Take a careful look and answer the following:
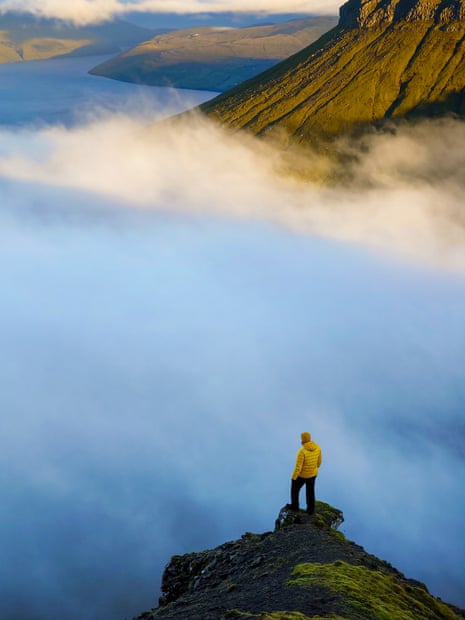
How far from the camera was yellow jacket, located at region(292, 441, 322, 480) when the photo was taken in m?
29.8

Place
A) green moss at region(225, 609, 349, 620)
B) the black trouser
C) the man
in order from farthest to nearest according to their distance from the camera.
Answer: the black trouser < the man < green moss at region(225, 609, 349, 620)

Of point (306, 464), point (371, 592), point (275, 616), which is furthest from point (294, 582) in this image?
point (306, 464)

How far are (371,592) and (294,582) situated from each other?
2.81 m

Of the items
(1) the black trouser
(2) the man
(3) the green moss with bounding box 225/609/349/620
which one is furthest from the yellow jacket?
(3) the green moss with bounding box 225/609/349/620

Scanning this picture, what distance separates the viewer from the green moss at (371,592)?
21984mm

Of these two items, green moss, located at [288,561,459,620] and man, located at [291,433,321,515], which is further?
man, located at [291,433,321,515]

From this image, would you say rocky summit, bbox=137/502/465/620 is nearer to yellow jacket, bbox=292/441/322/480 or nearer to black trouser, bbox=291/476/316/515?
black trouser, bbox=291/476/316/515

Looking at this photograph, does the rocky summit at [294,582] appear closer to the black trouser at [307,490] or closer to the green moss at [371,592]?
the green moss at [371,592]

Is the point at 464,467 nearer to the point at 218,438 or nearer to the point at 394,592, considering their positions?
the point at 218,438

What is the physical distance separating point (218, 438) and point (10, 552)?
70.0 metres

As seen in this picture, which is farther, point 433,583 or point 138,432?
point 138,432

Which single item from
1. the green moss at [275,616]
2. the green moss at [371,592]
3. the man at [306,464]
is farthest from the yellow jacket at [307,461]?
the green moss at [275,616]

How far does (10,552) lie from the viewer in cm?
14588

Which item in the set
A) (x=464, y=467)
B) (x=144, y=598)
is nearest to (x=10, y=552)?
(x=144, y=598)
